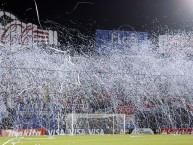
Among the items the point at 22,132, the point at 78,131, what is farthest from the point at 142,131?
the point at 22,132

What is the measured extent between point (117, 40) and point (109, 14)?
1.02 m

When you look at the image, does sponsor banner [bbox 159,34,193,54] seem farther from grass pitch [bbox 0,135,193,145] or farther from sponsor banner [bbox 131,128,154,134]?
grass pitch [bbox 0,135,193,145]

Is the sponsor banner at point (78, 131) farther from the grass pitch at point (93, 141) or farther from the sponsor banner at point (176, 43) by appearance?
the sponsor banner at point (176, 43)

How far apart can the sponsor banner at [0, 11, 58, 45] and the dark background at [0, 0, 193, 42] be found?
9.8 inches

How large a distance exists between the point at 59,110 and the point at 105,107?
1767 mm

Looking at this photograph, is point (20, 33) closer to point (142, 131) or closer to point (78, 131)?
point (78, 131)

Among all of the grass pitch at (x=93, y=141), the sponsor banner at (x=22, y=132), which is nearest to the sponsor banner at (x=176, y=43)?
the sponsor banner at (x=22, y=132)

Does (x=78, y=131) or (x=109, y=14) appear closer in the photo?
(x=78, y=131)

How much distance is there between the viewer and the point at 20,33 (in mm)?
14266

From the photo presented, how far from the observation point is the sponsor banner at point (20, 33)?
14.0m

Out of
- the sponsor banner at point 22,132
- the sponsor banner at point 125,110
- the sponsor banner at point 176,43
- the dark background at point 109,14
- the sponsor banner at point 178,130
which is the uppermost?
the dark background at point 109,14

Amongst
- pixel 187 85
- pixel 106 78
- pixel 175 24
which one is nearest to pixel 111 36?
pixel 106 78

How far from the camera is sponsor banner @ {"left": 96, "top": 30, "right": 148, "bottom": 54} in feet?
49.8

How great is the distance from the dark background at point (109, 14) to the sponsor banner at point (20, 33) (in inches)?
9.8
